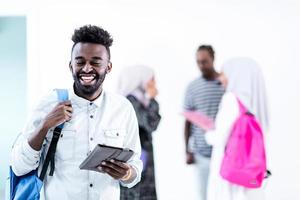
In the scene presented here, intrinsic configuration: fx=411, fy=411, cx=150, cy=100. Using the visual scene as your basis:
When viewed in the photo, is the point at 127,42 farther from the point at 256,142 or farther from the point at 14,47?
the point at 14,47

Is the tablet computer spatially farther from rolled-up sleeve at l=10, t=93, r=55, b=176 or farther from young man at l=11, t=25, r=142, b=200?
rolled-up sleeve at l=10, t=93, r=55, b=176

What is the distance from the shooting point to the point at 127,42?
235 centimetres

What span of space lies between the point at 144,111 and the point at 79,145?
924 millimetres

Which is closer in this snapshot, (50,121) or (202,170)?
(50,121)

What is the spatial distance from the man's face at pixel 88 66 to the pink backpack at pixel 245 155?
1.03 meters

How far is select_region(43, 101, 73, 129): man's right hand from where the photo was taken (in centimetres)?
132

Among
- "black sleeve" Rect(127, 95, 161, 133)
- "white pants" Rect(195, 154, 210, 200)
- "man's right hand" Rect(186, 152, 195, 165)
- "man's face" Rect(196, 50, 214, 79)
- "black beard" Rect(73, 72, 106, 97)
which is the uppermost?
"man's face" Rect(196, 50, 214, 79)

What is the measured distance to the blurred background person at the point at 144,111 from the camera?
230 centimetres

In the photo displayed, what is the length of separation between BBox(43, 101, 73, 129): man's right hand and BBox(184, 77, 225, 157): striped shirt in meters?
1.05

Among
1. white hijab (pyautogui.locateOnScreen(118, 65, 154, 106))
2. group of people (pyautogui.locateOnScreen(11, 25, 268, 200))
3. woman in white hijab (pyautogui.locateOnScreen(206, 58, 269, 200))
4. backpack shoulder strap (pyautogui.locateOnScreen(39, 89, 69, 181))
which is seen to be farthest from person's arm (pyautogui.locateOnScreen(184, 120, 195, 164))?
backpack shoulder strap (pyautogui.locateOnScreen(39, 89, 69, 181))

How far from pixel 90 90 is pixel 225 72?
109cm

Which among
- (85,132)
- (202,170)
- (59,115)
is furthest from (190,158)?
(59,115)

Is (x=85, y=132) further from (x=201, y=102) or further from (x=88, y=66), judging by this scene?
(x=201, y=102)

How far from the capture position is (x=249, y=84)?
2324mm
